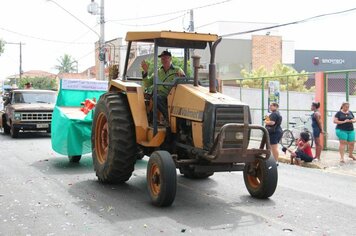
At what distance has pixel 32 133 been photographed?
21.5m

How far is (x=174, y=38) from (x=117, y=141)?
193 cm

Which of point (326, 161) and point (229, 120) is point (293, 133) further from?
point (229, 120)

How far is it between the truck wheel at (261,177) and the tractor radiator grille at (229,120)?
2.13 ft

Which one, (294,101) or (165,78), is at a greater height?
(165,78)

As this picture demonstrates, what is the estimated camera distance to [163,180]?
266 inches

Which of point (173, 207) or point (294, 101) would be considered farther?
point (294, 101)

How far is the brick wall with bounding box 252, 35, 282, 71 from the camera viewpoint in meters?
48.8

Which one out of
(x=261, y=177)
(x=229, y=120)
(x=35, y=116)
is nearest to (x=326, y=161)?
(x=261, y=177)

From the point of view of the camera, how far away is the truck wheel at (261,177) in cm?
733

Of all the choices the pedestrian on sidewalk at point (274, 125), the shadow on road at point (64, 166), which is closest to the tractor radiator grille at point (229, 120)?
the shadow on road at point (64, 166)

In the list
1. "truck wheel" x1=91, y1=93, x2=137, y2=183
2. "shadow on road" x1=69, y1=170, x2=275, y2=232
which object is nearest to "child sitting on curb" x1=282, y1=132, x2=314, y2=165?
"shadow on road" x1=69, y1=170, x2=275, y2=232

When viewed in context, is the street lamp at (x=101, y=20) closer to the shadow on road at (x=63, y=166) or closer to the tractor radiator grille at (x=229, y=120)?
the shadow on road at (x=63, y=166)

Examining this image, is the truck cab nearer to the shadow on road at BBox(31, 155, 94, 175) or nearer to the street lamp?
the shadow on road at BBox(31, 155, 94, 175)

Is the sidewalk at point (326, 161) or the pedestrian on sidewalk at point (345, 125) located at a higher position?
the pedestrian on sidewalk at point (345, 125)
